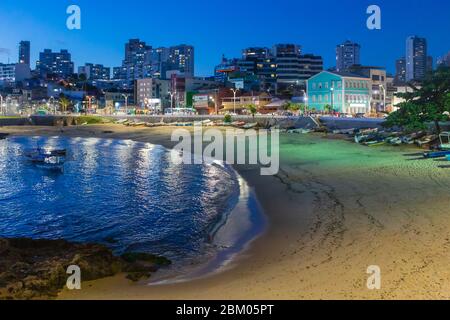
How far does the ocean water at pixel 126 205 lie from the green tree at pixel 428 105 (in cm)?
1445

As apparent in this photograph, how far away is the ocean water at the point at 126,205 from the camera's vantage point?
15.3 m

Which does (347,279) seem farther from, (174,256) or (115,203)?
(115,203)

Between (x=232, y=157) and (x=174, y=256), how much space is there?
25290mm

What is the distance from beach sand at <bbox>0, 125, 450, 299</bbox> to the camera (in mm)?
9242

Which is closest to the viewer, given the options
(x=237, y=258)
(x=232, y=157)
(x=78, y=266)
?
(x=78, y=266)

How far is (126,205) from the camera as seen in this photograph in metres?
20.8

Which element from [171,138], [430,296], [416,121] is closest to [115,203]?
[430,296]

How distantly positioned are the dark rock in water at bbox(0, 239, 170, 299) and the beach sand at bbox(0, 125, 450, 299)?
488mm

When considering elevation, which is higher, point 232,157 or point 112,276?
point 232,157

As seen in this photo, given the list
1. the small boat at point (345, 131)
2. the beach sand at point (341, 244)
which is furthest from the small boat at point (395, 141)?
the beach sand at point (341, 244)

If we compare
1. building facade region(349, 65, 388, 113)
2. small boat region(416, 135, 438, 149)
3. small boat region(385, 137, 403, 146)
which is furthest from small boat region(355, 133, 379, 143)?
building facade region(349, 65, 388, 113)

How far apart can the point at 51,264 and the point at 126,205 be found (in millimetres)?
9991

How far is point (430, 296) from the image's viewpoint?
8375mm
